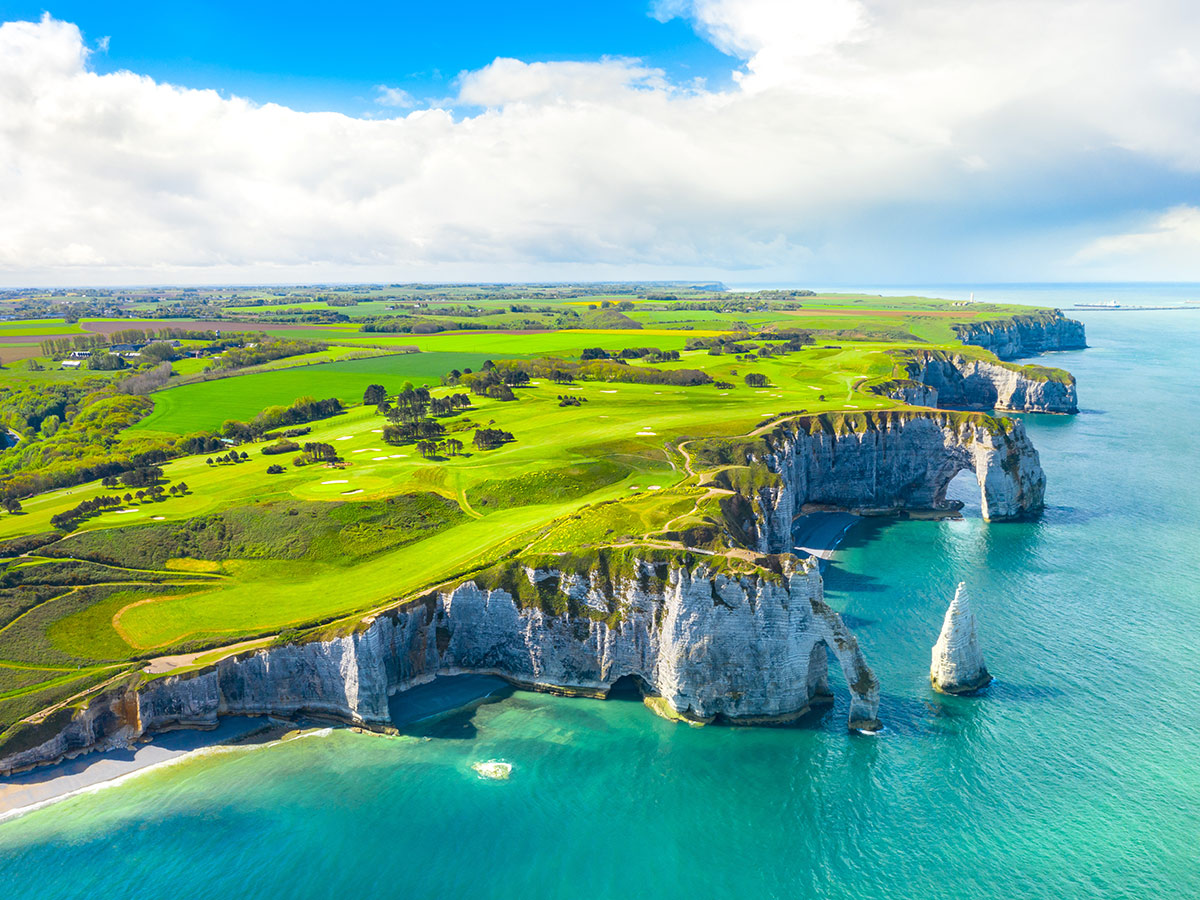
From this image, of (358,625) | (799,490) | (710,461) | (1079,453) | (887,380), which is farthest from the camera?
(887,380)

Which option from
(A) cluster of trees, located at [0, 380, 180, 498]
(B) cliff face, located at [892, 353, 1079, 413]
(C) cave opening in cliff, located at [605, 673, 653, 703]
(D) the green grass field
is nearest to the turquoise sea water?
(C) cave opening in cliff, located at [605, 673, 653, 703]

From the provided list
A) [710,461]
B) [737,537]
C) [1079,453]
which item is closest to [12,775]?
[737,537]

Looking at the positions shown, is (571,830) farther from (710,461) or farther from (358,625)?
(710,461)

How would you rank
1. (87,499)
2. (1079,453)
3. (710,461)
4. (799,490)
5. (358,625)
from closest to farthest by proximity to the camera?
(358,625)
(87,499)
(710,461)
(799,490)
(1079,453)

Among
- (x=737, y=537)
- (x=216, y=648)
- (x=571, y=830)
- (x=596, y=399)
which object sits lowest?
(x=571, y=830)

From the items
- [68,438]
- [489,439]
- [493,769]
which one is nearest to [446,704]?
[493,769]

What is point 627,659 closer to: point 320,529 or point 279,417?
point 320,529

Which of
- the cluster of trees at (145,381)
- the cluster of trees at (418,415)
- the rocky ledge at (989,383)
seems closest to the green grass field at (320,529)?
the cluster of trees at (418,415)
